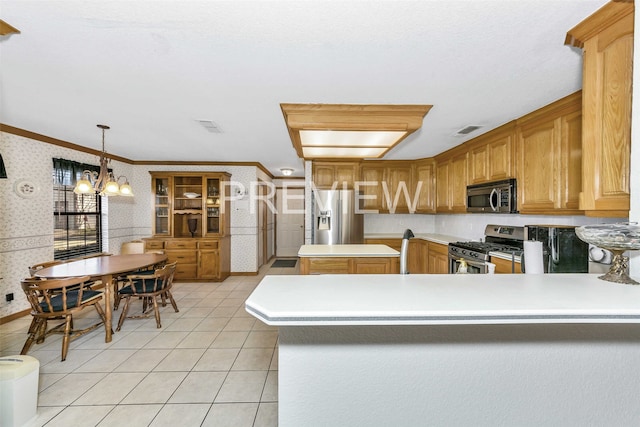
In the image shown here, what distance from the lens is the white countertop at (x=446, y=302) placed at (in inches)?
37.6

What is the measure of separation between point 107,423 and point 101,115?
8.89 ft

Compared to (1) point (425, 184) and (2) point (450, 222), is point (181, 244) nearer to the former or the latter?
(1) point (425, 184)

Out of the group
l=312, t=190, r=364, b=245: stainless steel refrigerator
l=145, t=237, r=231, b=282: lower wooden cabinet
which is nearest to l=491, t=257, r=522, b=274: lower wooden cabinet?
l=312, t=190, r=364, b=245: stainless steel refrigerator

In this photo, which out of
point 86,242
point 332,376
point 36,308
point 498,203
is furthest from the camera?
point 86,242

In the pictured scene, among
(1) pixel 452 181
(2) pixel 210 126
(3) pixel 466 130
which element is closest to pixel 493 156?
(3) pixel 466 130

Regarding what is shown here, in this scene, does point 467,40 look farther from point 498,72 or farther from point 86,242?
point 86,242

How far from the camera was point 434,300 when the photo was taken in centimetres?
106

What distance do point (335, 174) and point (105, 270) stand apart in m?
3.39

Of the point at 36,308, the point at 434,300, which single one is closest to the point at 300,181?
the point at 36,308

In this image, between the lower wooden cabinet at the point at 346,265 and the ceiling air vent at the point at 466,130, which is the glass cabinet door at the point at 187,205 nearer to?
the lower wooden cabinet at the point at 346,265

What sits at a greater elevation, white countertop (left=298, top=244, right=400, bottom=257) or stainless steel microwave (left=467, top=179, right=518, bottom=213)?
stainless steel microwave (left=467, top=179, right=518, bottom=213)

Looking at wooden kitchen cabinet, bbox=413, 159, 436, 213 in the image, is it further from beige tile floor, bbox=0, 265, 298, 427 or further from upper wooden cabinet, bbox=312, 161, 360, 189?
beige tile floor, bbox=0, 265, 298, 427

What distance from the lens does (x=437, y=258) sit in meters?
4.38

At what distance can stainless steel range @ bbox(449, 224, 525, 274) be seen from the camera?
315 centimetres
